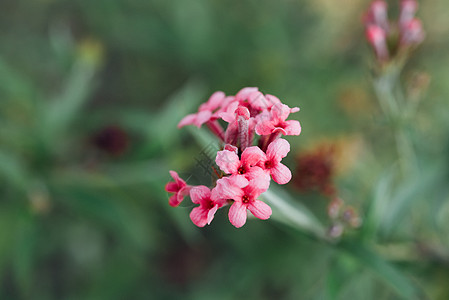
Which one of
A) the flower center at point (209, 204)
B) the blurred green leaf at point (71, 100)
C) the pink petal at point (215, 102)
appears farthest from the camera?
the blurred green leaf at point (71, 100)

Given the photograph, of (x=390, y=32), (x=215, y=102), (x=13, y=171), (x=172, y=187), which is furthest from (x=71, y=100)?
(x=390, y=32)

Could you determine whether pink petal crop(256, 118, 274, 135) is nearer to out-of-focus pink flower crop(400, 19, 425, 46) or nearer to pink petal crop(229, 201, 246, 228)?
pink petal crop(229, 201, 246, 228)

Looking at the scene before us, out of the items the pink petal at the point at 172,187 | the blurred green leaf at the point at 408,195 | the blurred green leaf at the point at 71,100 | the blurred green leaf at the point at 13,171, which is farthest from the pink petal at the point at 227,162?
the blurred green leaf at the point at 71,100

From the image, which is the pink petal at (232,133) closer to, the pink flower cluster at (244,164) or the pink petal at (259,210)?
the pink flower cluster at (244,164)

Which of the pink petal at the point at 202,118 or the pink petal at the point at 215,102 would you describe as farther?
the pink petal at the point at 215,102

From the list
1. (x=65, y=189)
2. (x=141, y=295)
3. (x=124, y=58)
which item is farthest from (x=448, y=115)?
(x=124, y=58)

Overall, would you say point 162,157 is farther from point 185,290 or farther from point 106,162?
point 185,290

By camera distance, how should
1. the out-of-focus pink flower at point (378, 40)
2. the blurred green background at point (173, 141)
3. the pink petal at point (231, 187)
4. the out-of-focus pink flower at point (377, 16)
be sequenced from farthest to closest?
the blurred green background at point (173, 141), the out-of-focus pink flower at point (377, 16), the out-of-focus pink flower at point (378, 40), the pink petal at point (231, 187)

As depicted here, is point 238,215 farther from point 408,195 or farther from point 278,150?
point 408,195
